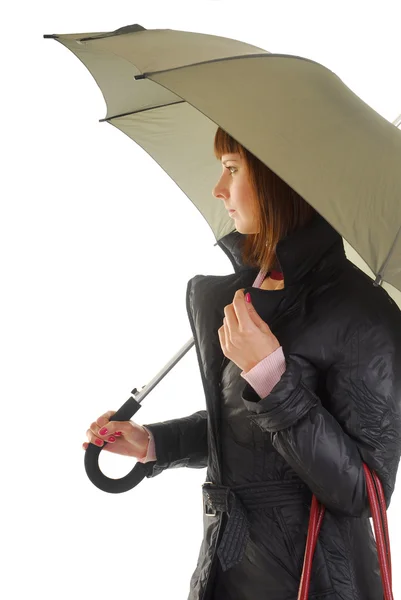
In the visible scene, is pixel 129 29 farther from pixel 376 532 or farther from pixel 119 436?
pixel 376 532

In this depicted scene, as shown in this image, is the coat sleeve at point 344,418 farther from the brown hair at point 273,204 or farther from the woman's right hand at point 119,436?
the woman's right hand at point 119,436

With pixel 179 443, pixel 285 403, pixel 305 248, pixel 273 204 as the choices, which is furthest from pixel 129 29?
pixel 179 443

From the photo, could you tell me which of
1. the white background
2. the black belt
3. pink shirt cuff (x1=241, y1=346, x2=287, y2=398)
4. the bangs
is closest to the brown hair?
the bangs

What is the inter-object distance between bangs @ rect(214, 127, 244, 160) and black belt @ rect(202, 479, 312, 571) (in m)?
0.67

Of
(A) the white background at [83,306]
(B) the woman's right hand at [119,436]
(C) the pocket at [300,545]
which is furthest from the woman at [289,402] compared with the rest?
(A) the white background at [83,306]

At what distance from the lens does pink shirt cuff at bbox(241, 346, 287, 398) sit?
1.54 metres

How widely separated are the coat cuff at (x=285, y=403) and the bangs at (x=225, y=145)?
1.61 ft

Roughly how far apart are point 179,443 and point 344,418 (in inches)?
21.7

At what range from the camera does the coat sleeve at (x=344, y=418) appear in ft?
4.92

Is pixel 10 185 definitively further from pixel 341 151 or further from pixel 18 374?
pixel 341 151

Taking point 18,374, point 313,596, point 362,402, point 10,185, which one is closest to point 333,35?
point 10,185

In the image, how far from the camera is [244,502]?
171cm

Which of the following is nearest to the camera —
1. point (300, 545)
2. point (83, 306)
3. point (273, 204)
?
point (300, 545)

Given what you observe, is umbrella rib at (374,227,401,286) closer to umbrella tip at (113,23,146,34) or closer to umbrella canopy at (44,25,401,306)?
umbrella canopy at (44,25,401,306)
